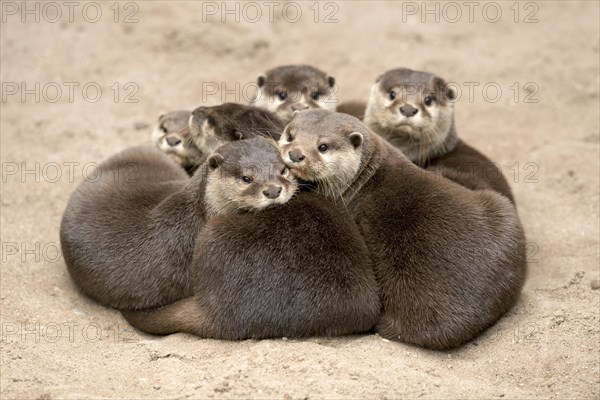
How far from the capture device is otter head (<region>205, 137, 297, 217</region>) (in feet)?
14.8

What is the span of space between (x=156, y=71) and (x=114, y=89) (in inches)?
17.1

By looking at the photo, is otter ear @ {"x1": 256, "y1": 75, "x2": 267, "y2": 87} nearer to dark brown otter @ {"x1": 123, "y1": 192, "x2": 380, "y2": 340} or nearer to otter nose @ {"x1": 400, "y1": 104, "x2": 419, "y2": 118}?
otter nose @ {"x1": 400, "y1": 104, "x2": 419, "y2": 118}

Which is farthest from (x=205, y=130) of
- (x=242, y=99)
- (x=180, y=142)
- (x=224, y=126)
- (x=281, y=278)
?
(x=242, y=99)

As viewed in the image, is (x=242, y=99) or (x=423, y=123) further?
(x=242, y=99)

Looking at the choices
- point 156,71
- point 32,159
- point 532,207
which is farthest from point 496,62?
point 32,159

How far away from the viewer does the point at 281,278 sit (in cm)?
429

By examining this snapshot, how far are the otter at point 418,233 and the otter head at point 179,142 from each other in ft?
3.42

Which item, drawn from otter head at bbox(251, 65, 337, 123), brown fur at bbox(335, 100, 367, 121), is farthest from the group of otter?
brown fur at bbox(335, 100, 367, 121)

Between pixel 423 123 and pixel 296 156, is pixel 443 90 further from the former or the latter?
pixel 296 156

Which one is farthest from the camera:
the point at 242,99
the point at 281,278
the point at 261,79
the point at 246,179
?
the point at 242,99

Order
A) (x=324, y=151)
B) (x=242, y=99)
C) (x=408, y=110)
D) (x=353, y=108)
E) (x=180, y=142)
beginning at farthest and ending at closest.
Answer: (x=242, y=99)
(x=353, y=108)
(x=180, y=142)
(x=408, y=110)
(x=324, y=151)

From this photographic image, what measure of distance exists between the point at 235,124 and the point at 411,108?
4.09 feet

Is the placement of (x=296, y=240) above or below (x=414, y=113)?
below

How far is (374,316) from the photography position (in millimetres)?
4406
